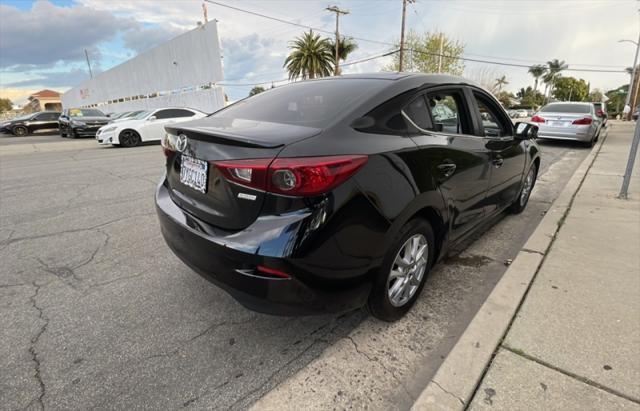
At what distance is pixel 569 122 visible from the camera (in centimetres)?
1059

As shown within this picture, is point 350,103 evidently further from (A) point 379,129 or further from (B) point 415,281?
(B) point 415,281

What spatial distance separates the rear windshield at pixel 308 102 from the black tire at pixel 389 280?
802mm

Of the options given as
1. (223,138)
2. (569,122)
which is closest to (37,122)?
(223,138)

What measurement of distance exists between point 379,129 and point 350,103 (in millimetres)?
270

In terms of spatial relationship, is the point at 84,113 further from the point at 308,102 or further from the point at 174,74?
the point at 308,102

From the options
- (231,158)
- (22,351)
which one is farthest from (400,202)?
(22,351)

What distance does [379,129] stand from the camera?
2.03m

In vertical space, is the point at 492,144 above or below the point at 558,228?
above

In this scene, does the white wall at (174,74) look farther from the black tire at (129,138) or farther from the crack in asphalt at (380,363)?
the crack in asphalt at (380,363)

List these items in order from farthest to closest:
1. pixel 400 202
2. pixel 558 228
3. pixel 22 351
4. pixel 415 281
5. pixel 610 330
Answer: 1. pixel 558 228
2. pixel 415 281
3. pixel 610 330
4. pixel 22 351
5. pixel 400 202

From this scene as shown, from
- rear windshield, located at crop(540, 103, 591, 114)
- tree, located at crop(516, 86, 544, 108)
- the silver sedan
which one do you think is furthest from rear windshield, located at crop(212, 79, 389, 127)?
tree, located at crop(516, 86, 544, 108)

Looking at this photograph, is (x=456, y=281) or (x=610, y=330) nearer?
(x=610, y=330)

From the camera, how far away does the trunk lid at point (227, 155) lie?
1751 millimetres

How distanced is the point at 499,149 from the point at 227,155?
102 inches
